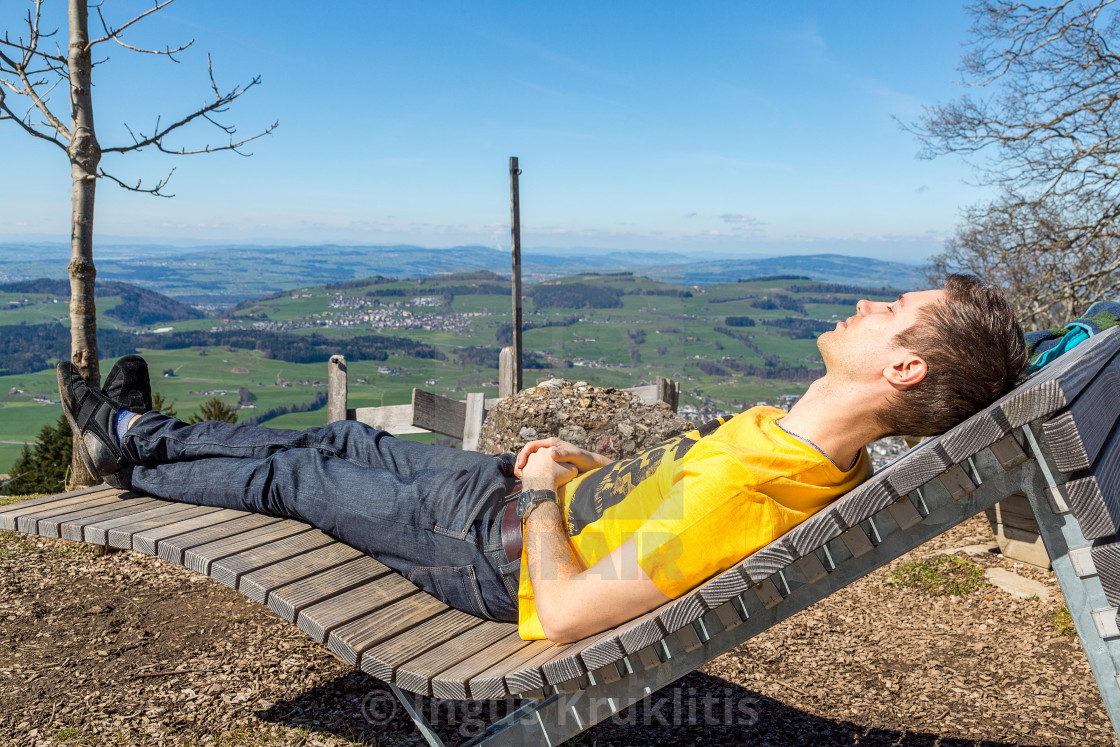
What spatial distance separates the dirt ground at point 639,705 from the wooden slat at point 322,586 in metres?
0.90

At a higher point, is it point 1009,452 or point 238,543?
point 1009,452

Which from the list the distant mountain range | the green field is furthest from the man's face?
the distant mountain range

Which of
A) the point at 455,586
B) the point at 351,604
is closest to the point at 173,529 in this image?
the point at 351,604

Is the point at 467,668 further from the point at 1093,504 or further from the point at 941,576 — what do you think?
the point at 941,576

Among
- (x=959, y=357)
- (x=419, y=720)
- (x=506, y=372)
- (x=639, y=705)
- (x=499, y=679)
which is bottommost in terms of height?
(x=639, y=705)

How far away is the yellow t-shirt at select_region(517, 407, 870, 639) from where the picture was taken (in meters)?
1.67

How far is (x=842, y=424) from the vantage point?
5.90 ft

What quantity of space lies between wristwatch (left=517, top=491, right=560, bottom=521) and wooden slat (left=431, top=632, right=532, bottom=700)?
363mm

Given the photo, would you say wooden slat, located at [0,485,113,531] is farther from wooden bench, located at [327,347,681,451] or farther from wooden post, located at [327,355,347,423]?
wooden post, located at [327,355,347,423]

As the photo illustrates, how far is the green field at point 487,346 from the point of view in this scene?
1189cm

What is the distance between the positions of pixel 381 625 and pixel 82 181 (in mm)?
4265

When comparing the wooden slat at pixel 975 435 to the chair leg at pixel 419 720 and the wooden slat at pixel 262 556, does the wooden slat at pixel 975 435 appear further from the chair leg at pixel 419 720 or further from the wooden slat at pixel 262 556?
the wooden slat at pixel 262 556

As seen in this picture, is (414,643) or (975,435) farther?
(414,643)

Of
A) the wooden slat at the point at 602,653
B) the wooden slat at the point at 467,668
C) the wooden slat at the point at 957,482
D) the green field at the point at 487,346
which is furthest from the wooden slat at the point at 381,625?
the green field at the point at 487,346
